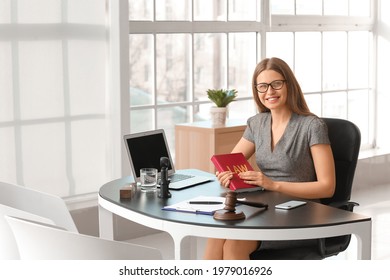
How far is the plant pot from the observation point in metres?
5.84

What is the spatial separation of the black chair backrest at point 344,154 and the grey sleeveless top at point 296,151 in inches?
6.6

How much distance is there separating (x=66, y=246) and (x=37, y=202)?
1059mm

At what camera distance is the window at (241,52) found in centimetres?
625

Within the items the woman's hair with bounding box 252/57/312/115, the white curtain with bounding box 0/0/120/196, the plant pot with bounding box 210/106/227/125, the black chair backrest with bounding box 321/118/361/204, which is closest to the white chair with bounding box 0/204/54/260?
the woman's hair with bounding box 252/57/312/115

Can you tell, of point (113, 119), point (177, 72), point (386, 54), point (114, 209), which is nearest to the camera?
point (114, 209)

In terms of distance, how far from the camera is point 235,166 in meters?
4.05

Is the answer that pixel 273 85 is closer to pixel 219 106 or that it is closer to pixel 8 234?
pixel 8 234

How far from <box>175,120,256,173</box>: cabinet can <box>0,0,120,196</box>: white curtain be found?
1.59 ft

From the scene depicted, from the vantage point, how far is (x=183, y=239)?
3.39 m

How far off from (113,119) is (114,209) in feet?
Result: 7.20

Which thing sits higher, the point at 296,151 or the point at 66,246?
the point at 296,151

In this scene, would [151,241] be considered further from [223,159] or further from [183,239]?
[183,239]

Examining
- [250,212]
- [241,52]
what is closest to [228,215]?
[250,212]

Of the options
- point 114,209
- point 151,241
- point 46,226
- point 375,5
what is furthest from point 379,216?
point 46,226
